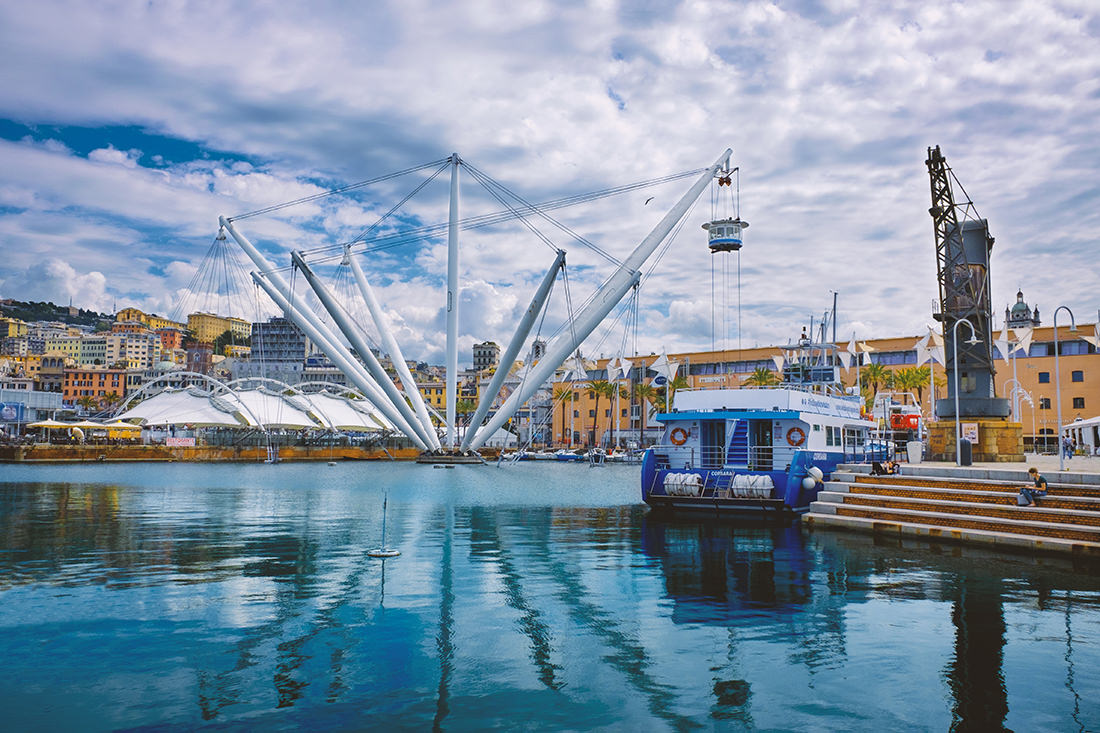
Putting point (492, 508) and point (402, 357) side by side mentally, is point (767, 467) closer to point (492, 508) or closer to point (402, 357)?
point (492, 508)

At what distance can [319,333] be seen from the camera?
2758 inches

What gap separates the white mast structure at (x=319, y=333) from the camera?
2751 inches

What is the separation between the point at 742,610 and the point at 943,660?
147 inches

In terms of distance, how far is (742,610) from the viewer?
13.9m

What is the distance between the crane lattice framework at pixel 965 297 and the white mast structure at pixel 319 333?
172 ft

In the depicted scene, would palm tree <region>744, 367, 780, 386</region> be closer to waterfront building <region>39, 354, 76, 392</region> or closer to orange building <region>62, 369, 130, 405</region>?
orange building <region>62, 369, 130, 405</region>

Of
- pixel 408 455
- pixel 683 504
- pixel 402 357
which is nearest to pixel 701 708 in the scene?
pixel 683 504

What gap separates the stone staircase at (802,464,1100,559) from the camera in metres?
19.1

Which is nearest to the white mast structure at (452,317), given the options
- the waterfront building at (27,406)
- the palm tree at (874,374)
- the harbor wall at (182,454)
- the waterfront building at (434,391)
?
the harbor wall at (182,454)

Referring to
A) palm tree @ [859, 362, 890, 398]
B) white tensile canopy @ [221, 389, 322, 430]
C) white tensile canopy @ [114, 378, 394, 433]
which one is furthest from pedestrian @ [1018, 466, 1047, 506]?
white tensile canopy @ [221, 389, 322, 430]

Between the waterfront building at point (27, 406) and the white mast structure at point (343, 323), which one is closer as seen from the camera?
the white mast structure at point (343, 323)

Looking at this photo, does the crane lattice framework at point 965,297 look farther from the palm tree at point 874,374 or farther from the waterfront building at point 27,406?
the waterfront building at point 27,406

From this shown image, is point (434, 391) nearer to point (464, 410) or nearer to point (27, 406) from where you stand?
point (464, 410)

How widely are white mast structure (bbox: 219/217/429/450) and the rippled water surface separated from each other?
156ft
